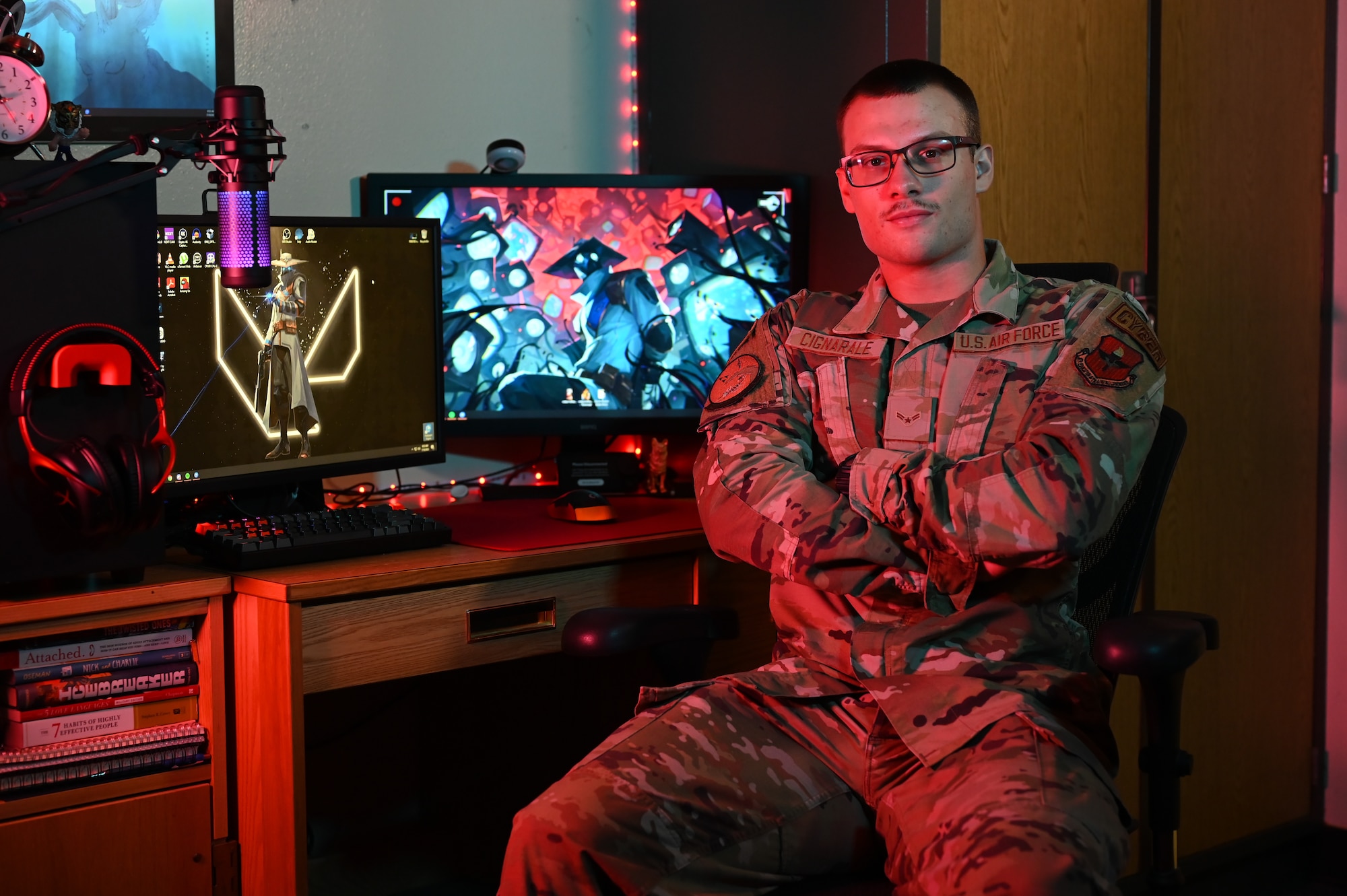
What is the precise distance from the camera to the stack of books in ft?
5.02

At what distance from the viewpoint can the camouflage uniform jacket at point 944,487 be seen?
1.42 m

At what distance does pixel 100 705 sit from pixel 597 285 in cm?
108

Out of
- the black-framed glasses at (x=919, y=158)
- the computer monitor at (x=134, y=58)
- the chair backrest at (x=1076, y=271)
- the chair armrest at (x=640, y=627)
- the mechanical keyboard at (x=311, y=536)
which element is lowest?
the chair armrest at (x=640, y=627)

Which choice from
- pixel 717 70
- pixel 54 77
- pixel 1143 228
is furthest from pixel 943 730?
pixel 54 77

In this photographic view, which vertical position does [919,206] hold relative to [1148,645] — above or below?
above

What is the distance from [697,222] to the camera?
2.30 m

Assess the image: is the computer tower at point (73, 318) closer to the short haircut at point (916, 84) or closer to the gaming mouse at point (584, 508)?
the gaming mouse at point (584, 508)

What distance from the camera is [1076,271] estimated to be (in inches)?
68.1

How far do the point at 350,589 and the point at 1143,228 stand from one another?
154 cm

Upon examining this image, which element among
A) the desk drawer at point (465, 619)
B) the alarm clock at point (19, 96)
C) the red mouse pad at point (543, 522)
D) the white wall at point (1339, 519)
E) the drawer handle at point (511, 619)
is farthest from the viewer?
the white wall at point (1339, 519)

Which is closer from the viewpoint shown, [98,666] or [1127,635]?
[1127,635]

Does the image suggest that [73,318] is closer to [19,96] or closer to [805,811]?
→ [19,96]

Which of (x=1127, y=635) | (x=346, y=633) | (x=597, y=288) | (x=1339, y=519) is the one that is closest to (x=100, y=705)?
(x=346, y=633)

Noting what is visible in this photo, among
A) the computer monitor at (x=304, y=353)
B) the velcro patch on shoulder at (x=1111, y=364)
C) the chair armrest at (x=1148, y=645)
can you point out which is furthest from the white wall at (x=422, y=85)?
the chair armrest at (x=1148, y=645)
